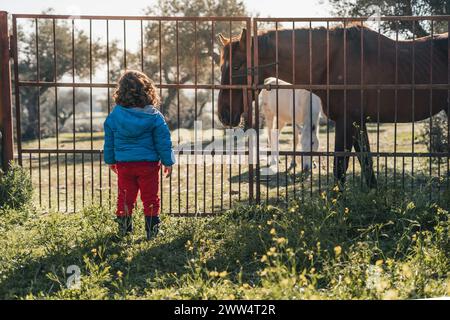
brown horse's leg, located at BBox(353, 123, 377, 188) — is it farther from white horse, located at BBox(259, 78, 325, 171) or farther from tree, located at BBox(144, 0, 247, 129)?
tree, located at BBox(144, 0, 247, 129)

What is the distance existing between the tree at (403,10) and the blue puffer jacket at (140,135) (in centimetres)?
775

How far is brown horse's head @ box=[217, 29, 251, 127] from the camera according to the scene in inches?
332

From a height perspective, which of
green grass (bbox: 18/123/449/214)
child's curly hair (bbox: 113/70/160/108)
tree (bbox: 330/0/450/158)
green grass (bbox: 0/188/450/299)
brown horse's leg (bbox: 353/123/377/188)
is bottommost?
green grass (bbox: 0/188/450/299)

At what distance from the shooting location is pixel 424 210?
6980 millimetres

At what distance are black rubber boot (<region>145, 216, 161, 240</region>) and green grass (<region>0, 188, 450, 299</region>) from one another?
0.32 ft

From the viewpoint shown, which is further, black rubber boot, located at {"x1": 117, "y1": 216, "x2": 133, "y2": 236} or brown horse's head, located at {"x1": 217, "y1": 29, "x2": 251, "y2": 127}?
brown horse's head, located at {"x1": 217, "y1": 29, "x2": 251, "y2": 127}

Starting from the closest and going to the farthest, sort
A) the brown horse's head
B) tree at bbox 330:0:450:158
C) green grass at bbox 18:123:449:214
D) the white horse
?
green grass at bbox 18:123:449:214
the brown horse's head
the white horse
tree at bbox 330:0:450:158

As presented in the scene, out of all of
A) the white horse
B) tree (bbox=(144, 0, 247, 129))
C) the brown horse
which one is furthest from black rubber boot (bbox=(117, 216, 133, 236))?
tree (bbox=(144, 0, 247, 129))

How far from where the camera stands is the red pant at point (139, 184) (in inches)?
270

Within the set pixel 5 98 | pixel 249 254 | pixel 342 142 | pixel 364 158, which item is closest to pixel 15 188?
pixel 5 98

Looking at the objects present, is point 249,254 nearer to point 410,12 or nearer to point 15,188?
point 15,188

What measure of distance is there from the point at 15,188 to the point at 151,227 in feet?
7.70

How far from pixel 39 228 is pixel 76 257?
4.63 ft
